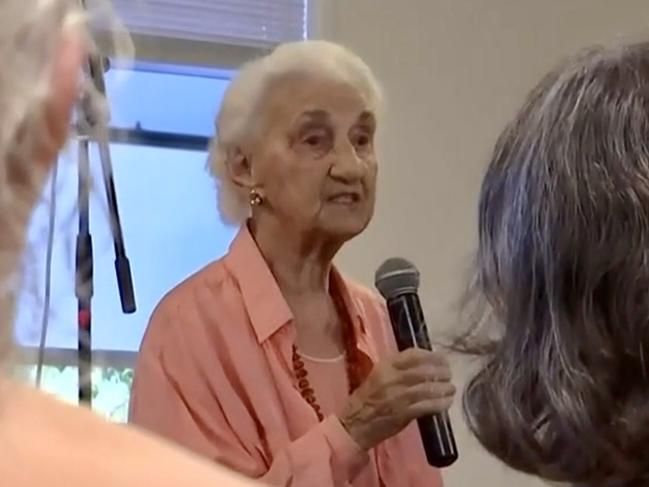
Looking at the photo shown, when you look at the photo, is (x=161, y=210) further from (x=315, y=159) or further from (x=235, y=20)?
(x=315, y=159)

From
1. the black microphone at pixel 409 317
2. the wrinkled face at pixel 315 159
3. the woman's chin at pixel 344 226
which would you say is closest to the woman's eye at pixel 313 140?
the wrinkled face at pixel 315 159

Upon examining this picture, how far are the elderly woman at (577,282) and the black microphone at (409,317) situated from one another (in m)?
0.50

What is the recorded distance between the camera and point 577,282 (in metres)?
1.03

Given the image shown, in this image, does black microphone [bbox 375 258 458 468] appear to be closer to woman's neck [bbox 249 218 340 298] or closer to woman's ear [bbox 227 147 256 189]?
woman's neck [bbox 249 218 340 298]

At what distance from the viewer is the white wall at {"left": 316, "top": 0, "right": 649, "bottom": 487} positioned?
2.68 metres

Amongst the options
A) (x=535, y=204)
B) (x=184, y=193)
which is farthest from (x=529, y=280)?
(x=184, y=193)

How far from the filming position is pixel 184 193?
8.77ft

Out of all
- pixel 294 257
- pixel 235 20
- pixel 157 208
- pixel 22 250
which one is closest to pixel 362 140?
pixel 294 257

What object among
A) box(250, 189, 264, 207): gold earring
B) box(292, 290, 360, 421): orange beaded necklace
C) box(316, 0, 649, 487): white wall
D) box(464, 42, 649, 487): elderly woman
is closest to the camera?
box(464, 42, 649, 487): elderly woman

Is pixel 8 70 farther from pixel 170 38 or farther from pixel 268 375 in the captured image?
pixel 170 38

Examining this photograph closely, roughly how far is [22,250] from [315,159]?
1299mm

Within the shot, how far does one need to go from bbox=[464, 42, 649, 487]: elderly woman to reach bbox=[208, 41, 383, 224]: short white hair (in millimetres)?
769

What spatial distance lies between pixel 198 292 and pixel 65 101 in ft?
4.02

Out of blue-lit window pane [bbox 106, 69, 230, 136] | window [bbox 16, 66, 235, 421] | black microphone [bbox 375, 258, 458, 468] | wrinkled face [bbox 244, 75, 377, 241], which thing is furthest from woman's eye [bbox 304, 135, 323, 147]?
blue-lit window pane [bbox 106, 69, 230, 136]
